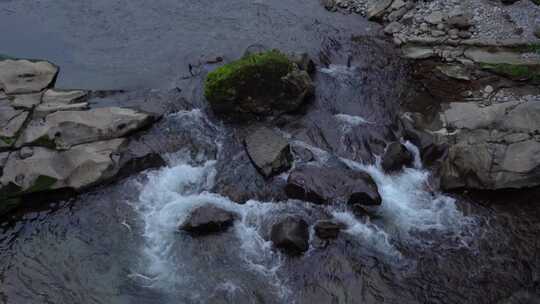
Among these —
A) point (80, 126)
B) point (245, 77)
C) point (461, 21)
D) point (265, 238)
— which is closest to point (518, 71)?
point (461, 21)

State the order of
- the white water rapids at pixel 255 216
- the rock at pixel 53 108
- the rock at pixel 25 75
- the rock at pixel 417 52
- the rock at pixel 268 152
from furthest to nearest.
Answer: the rock at pixel 417 52, the rock at pixel 25 75, the rock at pixel 53 108, the rock at pixel 268 152, the white water rapids at pixel 255 216

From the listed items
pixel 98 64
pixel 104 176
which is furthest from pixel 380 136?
pixel 98 64

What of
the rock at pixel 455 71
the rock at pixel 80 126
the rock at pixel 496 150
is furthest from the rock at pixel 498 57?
the rock at pixel 80 126

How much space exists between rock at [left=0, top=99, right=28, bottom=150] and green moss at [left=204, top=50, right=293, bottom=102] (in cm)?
704

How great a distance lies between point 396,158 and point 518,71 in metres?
7.84

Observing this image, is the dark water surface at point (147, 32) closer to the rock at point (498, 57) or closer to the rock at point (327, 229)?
the rock at point (498, 57)

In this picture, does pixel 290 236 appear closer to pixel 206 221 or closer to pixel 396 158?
pixel 206 221

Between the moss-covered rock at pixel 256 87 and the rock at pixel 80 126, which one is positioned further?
the moss-covered rock at pixel 256 87

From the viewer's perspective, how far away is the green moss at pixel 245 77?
706 inches

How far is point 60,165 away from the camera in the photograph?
15.9m

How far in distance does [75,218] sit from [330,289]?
28.0 feet

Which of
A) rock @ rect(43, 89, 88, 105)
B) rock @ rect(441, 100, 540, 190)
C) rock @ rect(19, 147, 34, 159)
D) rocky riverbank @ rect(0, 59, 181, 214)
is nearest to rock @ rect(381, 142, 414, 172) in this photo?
rock @ rect(441, 100, 540, 190)

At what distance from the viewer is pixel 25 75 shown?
1978 cm

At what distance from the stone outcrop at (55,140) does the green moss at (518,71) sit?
15.0 metres
